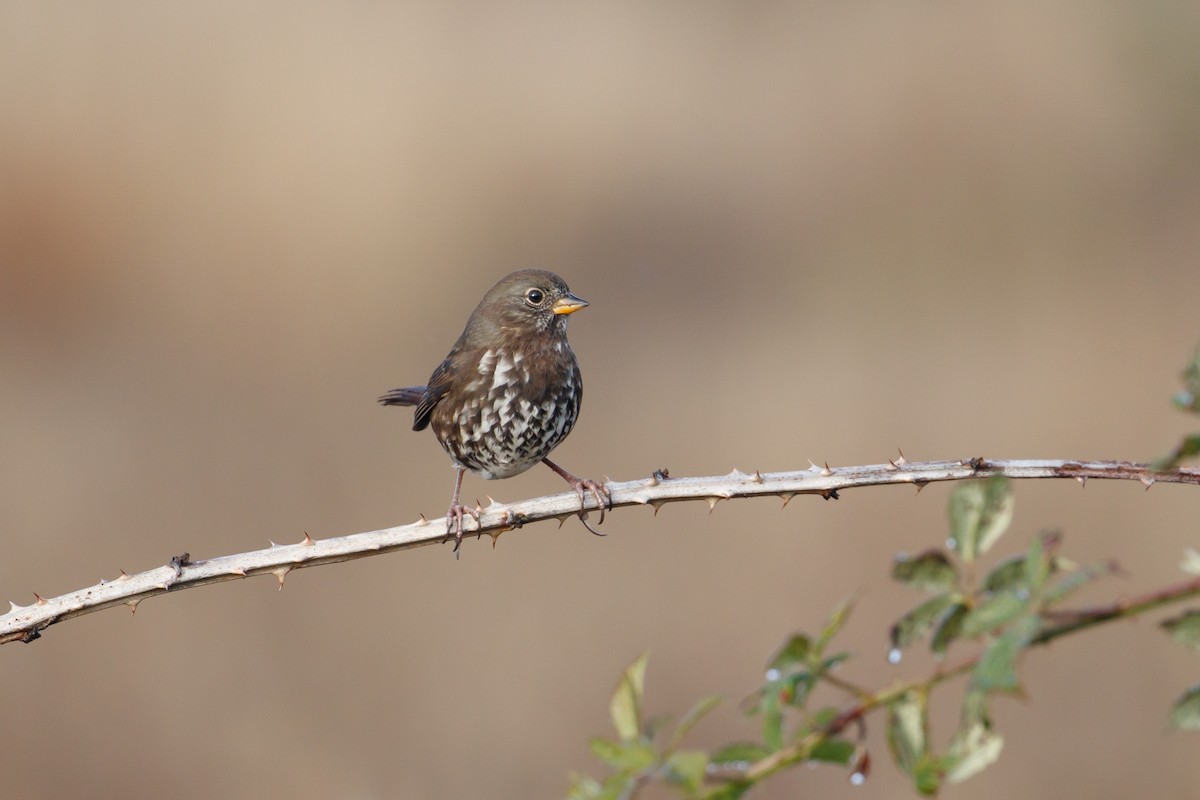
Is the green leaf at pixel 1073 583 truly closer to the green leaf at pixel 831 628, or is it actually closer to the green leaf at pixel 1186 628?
the green leaf at pixel 1186 628

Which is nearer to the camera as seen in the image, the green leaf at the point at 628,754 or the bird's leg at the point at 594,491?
the green leaf at the point at 628,754

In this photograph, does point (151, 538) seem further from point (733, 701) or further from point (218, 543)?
point (733, 701)

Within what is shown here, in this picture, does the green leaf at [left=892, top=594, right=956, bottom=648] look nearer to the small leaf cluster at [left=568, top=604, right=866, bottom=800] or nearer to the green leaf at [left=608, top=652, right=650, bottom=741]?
the small leaf cluster at [left=568, top=604, right=866, bottom=800]

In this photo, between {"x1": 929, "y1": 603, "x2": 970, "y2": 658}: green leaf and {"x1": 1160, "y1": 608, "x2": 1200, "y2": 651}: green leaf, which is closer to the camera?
{"x1": 1160, "y1": 608, "x2": 1200, "y2": 651}: green leaf

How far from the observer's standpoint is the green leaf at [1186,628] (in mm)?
1358

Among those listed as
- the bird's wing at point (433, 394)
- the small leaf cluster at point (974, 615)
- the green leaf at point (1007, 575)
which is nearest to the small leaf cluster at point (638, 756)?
the small leaf cluster at point (974, 615)

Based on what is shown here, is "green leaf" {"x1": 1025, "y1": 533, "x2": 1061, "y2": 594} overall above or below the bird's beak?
below

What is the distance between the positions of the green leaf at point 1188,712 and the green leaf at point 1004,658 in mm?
181

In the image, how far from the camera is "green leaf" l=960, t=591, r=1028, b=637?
4.49ft

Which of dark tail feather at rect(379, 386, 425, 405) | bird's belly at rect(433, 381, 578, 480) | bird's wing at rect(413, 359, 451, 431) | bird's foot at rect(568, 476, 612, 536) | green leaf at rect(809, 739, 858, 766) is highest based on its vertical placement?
dark tail feather at rect(379, 386, 425, 405)

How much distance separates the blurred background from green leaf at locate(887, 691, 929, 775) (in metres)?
7.05

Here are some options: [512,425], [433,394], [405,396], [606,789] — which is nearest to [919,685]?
[606,789]

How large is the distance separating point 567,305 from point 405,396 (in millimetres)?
1264

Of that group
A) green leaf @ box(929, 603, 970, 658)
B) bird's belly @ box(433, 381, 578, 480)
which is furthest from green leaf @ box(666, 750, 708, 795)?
bird's belly @ box(433, 381, 578, 480)
